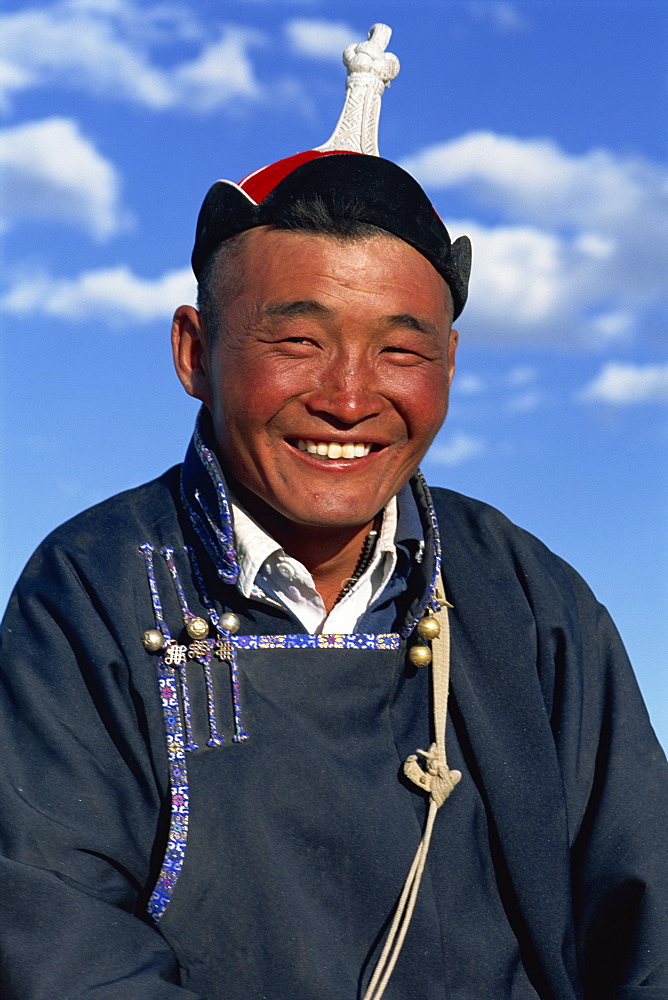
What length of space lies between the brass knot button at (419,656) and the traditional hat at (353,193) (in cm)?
83

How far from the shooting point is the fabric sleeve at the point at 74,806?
2.42 m

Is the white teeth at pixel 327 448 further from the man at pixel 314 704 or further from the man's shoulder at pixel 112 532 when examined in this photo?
the man's shoulder at pixel 112 532

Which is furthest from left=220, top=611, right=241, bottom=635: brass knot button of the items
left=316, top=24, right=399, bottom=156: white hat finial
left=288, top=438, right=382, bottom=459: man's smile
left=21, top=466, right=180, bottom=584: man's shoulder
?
left=316, top=24, right=399, bottom=156: white hat finial

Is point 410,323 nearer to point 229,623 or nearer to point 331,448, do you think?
point 331,448

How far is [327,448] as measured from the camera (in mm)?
2807

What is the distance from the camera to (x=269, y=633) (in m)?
2.77

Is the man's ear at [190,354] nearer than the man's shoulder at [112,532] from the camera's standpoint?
No

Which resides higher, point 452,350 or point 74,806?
point 452,350

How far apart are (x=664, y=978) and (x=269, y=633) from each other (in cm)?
113

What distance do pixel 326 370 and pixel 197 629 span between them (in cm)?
61

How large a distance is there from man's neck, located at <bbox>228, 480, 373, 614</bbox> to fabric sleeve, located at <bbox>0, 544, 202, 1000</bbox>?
1.23 ft

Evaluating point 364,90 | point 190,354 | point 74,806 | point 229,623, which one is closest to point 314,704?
point 229,623

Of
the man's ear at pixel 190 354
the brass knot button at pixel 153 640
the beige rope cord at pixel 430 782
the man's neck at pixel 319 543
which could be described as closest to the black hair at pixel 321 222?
the man's ear at pixel 190 354

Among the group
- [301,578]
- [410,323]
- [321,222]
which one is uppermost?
[321,222]
